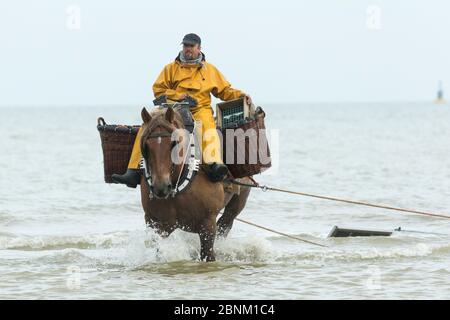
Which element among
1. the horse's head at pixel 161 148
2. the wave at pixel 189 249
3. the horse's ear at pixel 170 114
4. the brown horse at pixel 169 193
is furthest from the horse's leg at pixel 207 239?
the horse's ear at pixel 170 114

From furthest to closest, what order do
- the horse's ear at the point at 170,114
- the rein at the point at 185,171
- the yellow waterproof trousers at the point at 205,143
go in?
the yellow waterproof trousers at the point at 205,143 → the rein at the point at 185,171 → the horse's ear at the point at 170,114

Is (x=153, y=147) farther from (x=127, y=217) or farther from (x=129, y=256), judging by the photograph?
(x=127, y=217)

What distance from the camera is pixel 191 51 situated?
1137 cm

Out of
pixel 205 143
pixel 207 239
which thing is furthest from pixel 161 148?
pixel 207 239

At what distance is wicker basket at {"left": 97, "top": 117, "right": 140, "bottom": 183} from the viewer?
37.6ft

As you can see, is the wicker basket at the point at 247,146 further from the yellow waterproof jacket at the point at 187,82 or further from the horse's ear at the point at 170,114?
the horse's ear at the point at 170,114

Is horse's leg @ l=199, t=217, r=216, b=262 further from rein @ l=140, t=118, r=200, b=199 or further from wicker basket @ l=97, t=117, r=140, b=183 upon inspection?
wicker basket @ l=97, t=117, r=140, b=183

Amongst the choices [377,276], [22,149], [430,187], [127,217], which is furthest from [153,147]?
[22,149]

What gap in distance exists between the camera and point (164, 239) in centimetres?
1144

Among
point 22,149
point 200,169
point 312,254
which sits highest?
point 200,169

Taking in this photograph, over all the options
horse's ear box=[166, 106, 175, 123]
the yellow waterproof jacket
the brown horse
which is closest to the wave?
the brown horse

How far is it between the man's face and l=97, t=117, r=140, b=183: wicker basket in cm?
94

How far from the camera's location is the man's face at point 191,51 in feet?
37.2

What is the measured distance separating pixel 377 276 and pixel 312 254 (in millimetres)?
1918
